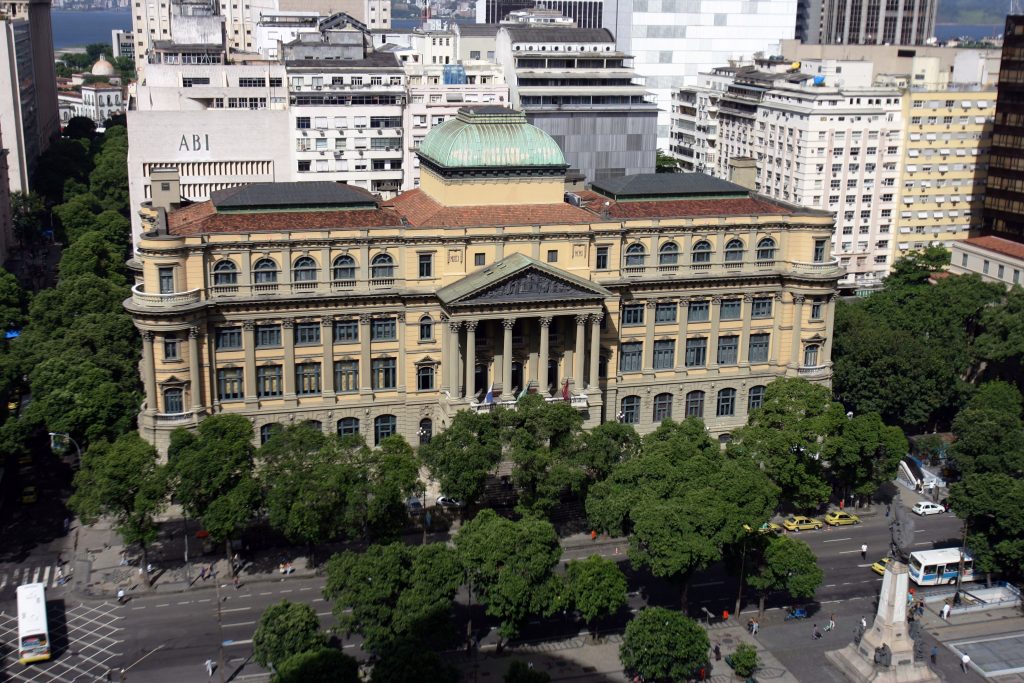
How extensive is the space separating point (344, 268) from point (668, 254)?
35.7 metres

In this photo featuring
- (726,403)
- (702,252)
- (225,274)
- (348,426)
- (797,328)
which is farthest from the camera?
(726,403)

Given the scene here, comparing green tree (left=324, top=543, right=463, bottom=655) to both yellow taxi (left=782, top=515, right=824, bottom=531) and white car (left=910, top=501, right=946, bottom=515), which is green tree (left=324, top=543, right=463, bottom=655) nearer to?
yellow taxi (left=782, top=515, right=824, bottom=531)

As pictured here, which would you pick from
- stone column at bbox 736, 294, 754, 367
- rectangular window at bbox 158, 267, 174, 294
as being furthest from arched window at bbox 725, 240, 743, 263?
rectangular window at bbox 158, 267, 174, 294

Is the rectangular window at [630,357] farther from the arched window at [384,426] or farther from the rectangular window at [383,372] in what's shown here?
the arched window at [384,426]

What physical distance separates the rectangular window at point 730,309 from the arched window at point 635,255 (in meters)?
11.3

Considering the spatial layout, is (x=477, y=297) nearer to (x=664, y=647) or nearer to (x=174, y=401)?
(x=174, y=401)

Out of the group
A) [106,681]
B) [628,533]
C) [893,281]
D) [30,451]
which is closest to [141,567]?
[106,681]

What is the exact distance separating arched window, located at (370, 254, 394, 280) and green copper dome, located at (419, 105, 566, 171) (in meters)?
11.8

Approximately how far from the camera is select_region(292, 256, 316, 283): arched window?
4754 inches

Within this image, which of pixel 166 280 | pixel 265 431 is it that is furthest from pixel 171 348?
pixel 265 431

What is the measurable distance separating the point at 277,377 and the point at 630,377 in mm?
38676

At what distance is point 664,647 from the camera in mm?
85438

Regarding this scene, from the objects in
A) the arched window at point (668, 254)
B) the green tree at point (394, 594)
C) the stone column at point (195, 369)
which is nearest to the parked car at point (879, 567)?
the arched window at point (668, 254)

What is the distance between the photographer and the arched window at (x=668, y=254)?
429 ft
